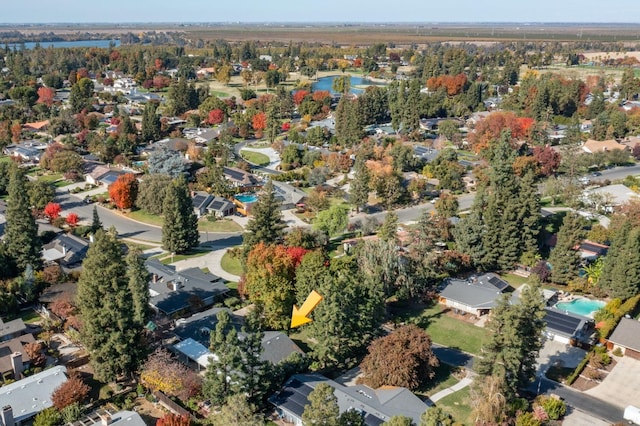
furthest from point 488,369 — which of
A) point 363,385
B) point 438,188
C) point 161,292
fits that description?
point 438,188

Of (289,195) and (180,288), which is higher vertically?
(289,195)

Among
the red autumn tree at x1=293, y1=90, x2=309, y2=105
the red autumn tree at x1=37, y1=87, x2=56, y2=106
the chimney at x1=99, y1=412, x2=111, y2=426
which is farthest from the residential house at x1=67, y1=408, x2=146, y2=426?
the red autumn tree at x1=37, y1=87, x2=56, y2=106

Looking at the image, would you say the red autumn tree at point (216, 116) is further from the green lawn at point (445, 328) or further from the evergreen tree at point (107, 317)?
the evergreen tree at point (107, 317)

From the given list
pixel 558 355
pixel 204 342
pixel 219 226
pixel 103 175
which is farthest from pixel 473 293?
pixel 103 175

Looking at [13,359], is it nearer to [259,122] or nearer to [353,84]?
[259,122]

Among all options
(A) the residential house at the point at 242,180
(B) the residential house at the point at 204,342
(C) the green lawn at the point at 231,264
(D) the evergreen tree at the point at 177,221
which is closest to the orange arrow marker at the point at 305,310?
(B) the residential house at the point at 204,342

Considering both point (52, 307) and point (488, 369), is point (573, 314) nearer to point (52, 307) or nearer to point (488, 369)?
point (488, 369)

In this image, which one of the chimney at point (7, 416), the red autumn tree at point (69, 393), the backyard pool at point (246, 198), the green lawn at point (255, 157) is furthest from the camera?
the green lawn at point (255, 157)
